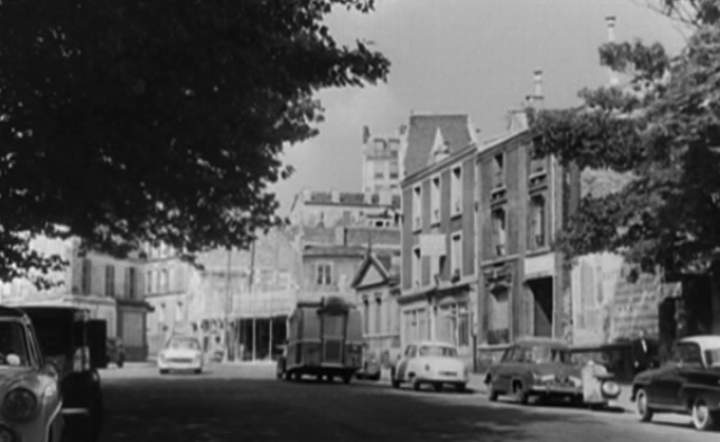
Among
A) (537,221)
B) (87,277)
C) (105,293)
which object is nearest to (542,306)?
(537,221)

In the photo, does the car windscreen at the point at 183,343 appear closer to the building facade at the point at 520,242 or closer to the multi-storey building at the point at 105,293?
the building facade at the point at 520,242

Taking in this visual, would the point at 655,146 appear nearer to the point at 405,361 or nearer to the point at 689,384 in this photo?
the point at 689,384

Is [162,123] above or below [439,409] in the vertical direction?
above

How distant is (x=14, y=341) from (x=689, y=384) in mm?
14510

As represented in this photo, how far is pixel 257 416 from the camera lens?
2180 centimetres

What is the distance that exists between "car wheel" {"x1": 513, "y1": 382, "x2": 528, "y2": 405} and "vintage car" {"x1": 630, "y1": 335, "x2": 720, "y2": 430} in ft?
17.7

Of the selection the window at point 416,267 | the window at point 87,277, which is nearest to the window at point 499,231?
the window at point 416,267

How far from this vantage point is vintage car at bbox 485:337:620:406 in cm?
2745

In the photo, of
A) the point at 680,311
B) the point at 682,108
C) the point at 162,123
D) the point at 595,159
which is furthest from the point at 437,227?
the point at 162,123

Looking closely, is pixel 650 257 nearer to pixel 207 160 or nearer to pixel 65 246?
pixel 207 160

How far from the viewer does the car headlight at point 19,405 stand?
30.3ft

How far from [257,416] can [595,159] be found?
10.8 metres

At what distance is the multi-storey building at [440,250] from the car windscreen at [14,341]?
41744 mm

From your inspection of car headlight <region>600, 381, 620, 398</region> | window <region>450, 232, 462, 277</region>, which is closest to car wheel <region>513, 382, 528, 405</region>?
car headlight <region>600, 381, 620, 398</region>
